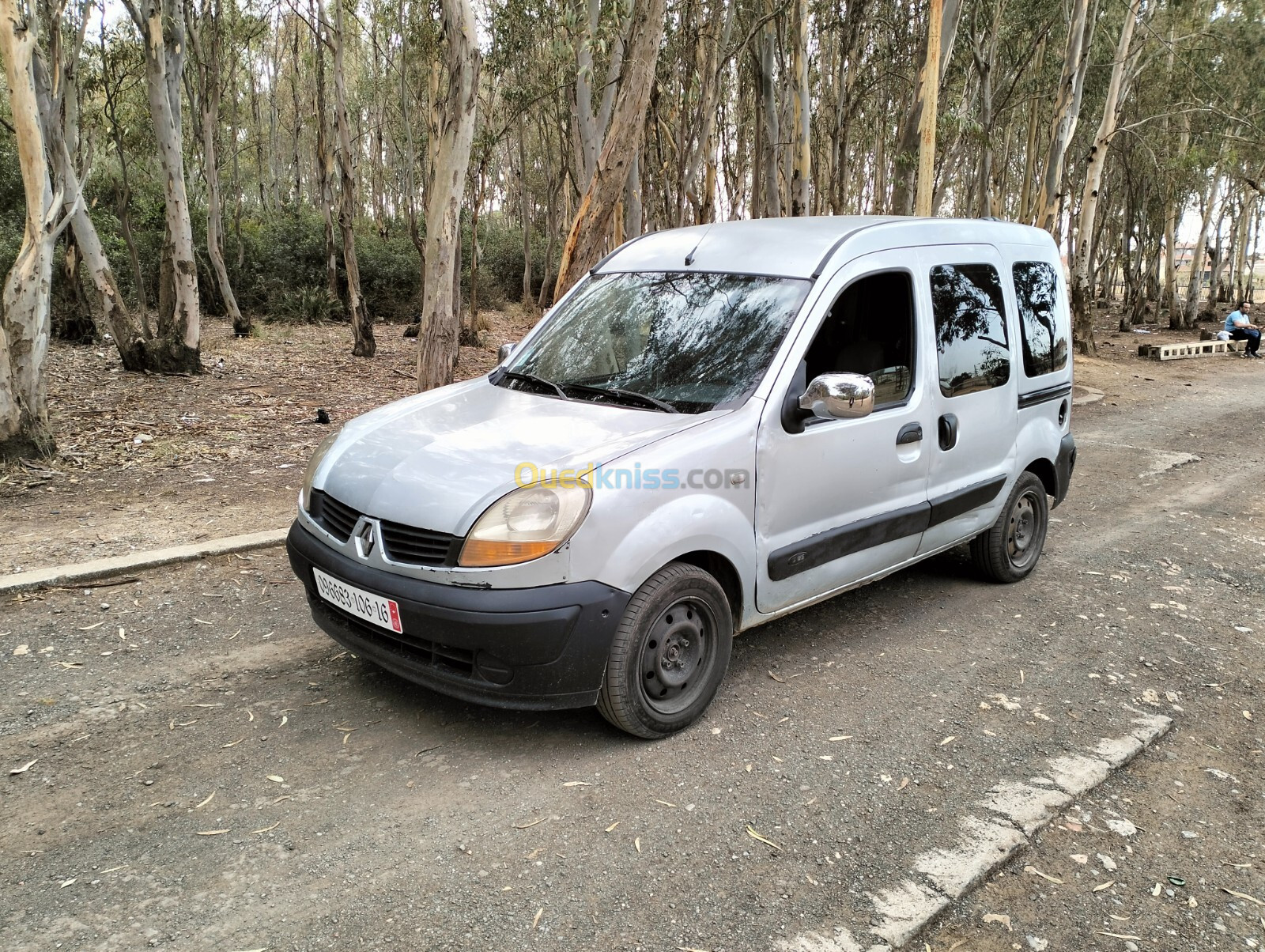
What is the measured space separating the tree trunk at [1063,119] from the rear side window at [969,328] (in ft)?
44.0

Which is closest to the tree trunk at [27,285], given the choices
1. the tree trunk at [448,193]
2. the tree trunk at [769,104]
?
the tree trunk at [448,193]

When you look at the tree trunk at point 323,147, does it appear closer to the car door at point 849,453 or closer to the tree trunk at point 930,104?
the tree trunk at point 930,104

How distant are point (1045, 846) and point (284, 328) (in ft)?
58.5

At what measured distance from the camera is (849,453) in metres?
4.01

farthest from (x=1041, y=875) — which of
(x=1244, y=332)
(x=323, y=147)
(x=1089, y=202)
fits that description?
(x=1244, y=332)

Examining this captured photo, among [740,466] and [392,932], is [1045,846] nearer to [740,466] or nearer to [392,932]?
[740,466]

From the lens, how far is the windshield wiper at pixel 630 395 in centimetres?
379


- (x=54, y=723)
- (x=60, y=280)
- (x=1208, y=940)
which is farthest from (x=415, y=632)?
(x=60, y=280)

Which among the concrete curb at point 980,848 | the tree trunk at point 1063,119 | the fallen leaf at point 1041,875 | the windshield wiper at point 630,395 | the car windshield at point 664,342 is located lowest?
the fallen leaf at point 1041,875

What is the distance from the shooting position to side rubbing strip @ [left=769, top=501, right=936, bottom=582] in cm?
386

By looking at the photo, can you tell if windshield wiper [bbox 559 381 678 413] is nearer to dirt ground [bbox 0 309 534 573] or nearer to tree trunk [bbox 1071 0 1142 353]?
dirt ground [bbox 0 309 534 573]

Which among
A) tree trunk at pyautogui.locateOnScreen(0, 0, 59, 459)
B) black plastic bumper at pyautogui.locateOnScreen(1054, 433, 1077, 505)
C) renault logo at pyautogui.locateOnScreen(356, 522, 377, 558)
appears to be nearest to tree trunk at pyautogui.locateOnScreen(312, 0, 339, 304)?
tree trunk at pyautogui.locateOnScreen(0, 0, 59, 459)

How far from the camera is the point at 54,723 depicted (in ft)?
12.0

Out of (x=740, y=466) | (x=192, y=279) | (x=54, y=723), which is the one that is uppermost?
(x=192, y=279)
